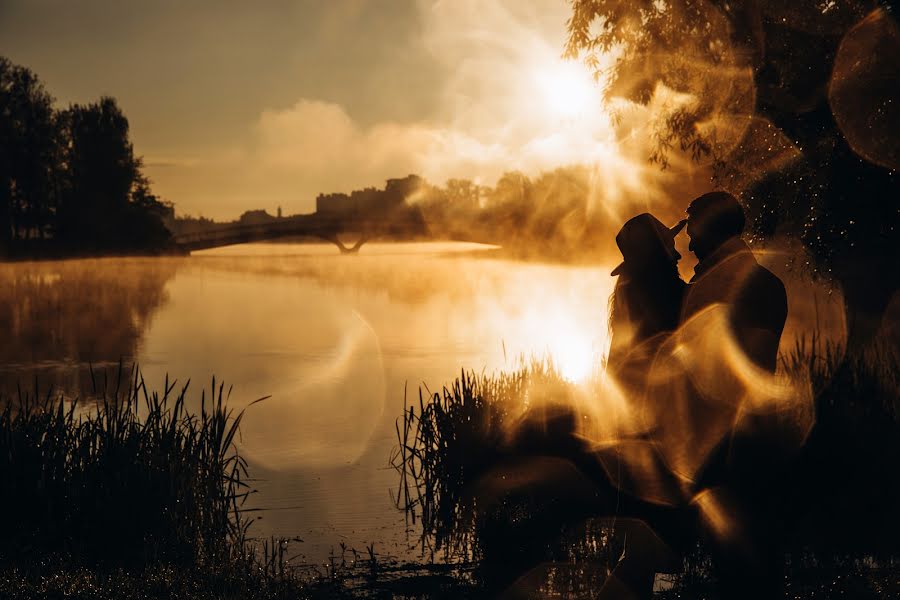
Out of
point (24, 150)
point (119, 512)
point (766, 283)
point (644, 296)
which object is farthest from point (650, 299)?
point (24, 150)

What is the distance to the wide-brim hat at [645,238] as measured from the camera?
16.6 feet

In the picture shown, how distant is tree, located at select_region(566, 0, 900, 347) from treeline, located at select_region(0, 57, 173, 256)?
55.0 metres

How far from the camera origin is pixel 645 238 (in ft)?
16.7

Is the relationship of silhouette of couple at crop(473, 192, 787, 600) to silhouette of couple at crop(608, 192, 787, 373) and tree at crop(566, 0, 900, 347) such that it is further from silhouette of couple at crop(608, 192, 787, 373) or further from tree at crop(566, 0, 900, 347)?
tree at crop(566, 0, 900, 347)

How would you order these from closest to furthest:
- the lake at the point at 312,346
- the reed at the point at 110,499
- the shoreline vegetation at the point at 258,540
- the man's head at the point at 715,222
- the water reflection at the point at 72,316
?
the man's head at the point at 715,222 < the shoreline vegetation at the point at 258,540 < the reed at the point at 110,499 < the lake at the point at 312,346 < the water reflection at the point at 72,316

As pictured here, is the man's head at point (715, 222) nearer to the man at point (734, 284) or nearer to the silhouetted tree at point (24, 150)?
the man at point (734, 284)

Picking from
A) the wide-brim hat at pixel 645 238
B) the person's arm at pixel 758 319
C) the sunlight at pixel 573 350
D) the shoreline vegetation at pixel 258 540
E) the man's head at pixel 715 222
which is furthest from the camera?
the sunlight at pixel 573 350

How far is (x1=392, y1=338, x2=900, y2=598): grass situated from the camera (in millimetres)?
6816

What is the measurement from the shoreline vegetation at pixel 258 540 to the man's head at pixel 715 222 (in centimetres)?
240

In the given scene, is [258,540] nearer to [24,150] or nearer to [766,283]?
[766,283]

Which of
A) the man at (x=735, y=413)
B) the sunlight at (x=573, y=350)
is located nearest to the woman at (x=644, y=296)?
the man at (x=735, y=413)

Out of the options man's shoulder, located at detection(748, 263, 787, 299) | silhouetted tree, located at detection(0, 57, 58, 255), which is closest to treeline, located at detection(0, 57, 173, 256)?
silhouetted tree, located at detection(0, 57, 58, 255)

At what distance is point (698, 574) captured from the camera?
6.83 metres

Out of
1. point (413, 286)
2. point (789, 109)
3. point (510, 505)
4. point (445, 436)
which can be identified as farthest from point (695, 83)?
point (413, 286)
